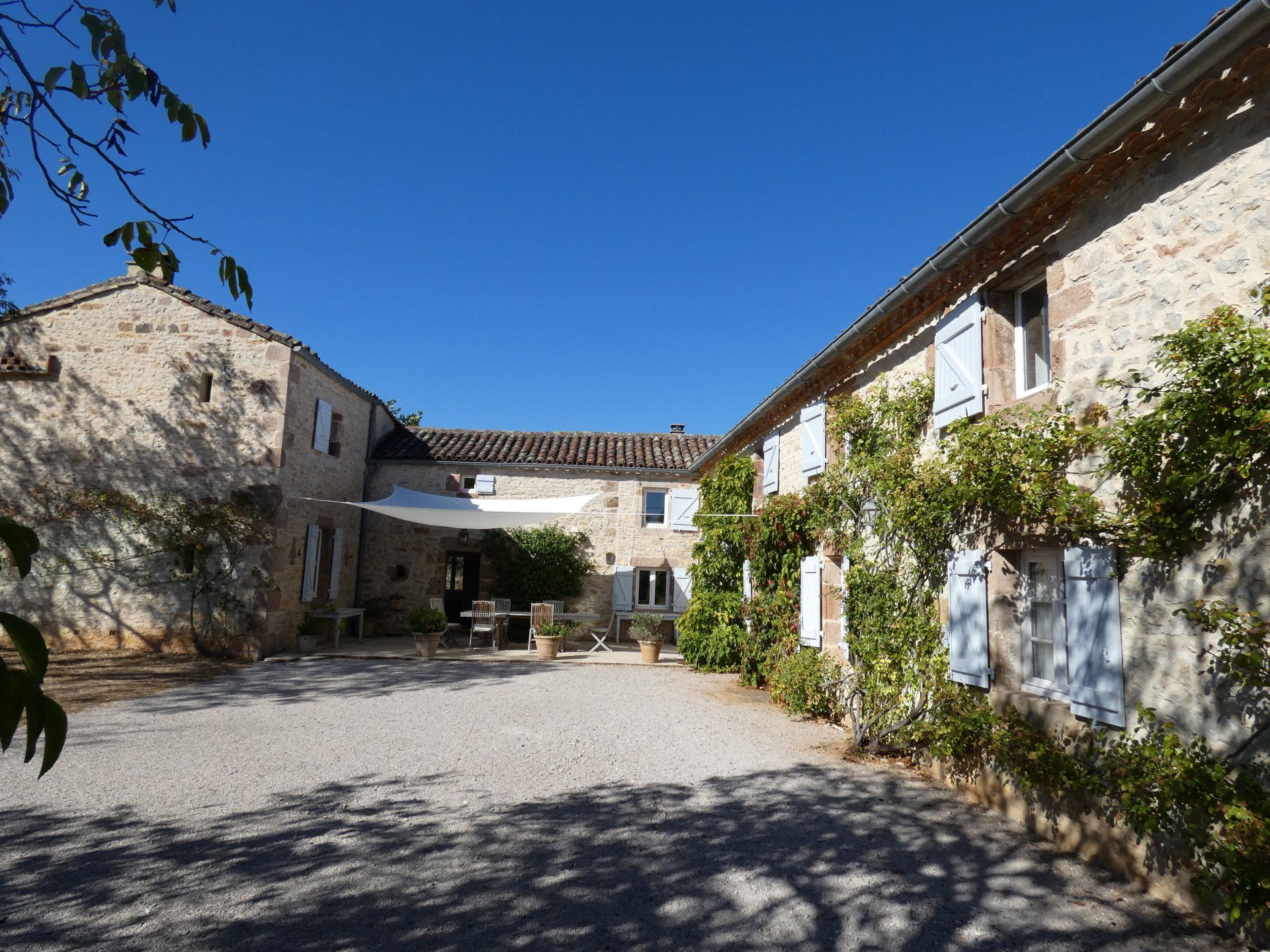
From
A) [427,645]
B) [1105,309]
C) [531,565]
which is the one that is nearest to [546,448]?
[531,565]

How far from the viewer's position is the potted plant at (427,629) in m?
12.6

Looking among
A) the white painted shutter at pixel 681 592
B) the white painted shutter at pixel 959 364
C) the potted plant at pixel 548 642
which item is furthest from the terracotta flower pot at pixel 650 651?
the white painted shutter at pixel 959 364

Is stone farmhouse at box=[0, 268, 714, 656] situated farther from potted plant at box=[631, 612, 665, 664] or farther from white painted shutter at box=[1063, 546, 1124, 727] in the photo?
white painted shutter at box=[1063, 546, 1124, 727]

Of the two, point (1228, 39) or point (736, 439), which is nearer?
point (1228, 39)

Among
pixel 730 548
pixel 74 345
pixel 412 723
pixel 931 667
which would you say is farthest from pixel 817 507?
pixel 74 345

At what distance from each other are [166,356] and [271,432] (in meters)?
2.06

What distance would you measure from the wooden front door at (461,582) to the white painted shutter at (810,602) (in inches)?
371

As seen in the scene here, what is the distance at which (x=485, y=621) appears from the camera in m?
14.5

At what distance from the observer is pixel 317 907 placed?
3.69 metres

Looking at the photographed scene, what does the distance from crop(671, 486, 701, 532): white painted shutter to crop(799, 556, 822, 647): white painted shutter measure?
285 inches

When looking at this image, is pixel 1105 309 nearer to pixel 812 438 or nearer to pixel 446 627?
pixel 812 438

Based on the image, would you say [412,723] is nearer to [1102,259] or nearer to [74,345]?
[1102,259]

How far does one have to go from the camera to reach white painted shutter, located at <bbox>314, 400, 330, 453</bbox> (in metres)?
13.2

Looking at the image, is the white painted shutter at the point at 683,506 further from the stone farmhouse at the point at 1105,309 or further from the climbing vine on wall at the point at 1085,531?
the stone farmhouse at the point at 1105,309
